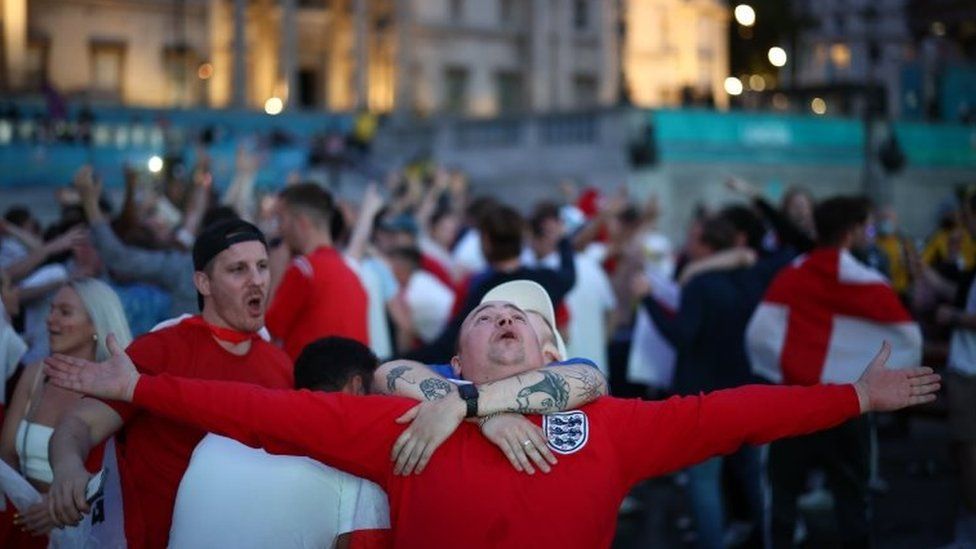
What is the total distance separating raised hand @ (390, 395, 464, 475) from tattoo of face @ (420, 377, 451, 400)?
143mm

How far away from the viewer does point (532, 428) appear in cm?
401

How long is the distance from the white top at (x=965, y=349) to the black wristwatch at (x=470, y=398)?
425cm

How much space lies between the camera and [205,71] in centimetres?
5138

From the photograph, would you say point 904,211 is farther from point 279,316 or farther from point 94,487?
point 94,487

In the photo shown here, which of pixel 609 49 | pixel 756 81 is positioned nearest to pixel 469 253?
pixel 609 49

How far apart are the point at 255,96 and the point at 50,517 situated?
183ft

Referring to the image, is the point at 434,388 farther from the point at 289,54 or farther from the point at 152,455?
the point at 289,54

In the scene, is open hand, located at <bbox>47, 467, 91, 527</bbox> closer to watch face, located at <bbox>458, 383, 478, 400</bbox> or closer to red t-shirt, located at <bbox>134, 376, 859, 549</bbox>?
red t-shirt, located at <bbox>134, 376, 859, 549</bbox>

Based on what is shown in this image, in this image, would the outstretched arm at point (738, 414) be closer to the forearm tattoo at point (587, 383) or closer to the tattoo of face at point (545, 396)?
the forearm tattoo at point (587, 383)

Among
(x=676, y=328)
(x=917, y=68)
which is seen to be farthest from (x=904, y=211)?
(x=676, y=328)

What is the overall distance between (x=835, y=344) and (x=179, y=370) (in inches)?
159

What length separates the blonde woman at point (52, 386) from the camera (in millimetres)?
5301

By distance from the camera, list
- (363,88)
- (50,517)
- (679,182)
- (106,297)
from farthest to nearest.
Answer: (363,88)
(679,182)
(106,297)
(50,517)

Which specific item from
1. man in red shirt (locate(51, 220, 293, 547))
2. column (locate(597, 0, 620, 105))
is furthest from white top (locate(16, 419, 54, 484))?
column (locate(597, 0, 620, 105))
